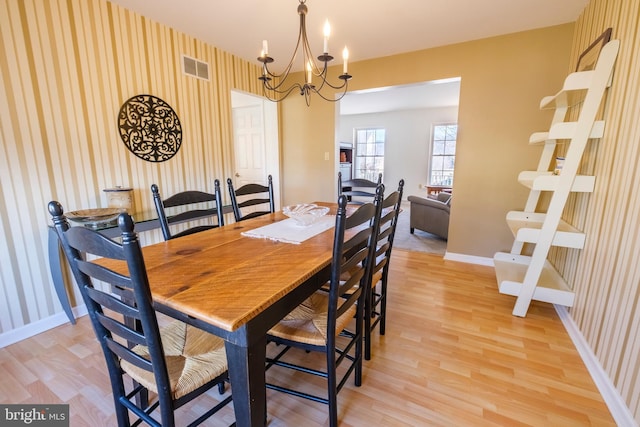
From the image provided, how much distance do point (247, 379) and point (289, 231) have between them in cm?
90

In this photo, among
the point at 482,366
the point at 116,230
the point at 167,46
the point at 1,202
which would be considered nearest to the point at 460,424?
the point at 482,366

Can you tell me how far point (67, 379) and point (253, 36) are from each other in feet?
10.1

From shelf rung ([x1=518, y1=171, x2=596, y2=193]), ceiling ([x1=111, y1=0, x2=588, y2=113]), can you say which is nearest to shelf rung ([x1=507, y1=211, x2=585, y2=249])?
shelf rung ([x1=518, y1=171, x2=596, y2=193])

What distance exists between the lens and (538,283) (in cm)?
217

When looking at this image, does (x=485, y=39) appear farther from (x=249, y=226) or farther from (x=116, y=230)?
(x=116, y=230)

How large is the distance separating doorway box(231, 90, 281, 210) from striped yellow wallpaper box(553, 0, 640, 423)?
137 inches

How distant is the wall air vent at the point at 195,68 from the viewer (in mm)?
2873

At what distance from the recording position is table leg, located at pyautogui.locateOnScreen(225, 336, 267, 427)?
0.86 m

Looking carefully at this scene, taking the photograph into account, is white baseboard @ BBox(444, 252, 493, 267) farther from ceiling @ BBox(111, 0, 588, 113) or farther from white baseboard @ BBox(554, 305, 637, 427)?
ceiling @ BBox(111, 0, 588, 113)

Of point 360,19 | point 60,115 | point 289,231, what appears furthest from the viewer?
point 360,19

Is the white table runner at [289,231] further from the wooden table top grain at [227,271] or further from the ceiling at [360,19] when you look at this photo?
the ceiling at [360,19]

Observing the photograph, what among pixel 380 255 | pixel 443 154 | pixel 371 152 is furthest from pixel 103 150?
pixel 443 154

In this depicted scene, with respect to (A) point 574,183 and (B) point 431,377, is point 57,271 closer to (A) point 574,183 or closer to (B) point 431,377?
(B) point 431,377

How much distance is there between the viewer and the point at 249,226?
1823mm
